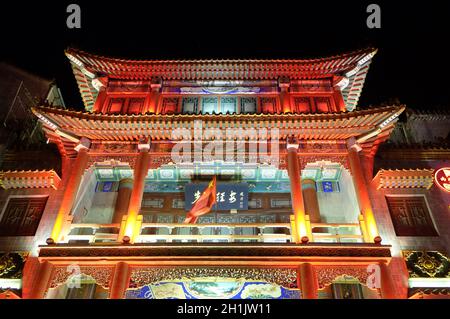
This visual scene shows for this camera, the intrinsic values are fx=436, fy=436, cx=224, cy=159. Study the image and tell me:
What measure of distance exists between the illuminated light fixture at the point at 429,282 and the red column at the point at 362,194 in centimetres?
142

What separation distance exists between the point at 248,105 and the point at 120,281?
27.3 ft

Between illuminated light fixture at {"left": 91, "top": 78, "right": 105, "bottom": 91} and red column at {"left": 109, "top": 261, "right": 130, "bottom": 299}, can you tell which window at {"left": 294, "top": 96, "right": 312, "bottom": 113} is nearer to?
illuminated light fixture at {"left": 91, "top": 78, "right": 105, "bottom": 91}

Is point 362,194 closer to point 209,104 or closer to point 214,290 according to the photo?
point 214,290

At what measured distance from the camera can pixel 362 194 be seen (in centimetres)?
1301

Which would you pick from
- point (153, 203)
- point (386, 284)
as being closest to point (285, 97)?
point (153, 203)

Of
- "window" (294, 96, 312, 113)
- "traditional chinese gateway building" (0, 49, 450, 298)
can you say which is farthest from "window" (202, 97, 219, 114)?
"window" (294, 96, 312, 113)

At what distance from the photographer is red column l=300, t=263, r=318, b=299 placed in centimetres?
1085

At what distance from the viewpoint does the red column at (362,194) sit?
12.1 m

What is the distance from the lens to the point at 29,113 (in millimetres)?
20203

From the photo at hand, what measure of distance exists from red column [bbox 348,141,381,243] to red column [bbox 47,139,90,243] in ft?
28.1

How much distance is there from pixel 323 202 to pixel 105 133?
810cm

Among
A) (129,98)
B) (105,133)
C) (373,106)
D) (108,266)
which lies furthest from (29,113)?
(373,106)

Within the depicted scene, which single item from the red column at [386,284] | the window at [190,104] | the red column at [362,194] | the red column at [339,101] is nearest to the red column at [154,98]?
the window at [190,104]

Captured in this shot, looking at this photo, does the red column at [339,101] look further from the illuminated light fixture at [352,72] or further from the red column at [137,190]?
the red column at [137,190]
